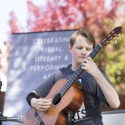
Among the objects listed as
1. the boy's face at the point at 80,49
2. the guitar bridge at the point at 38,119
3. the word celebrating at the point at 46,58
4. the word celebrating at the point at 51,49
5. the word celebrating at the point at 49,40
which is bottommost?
the guitar bridge at the point at 38,119

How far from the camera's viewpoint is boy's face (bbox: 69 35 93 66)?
2357 mm

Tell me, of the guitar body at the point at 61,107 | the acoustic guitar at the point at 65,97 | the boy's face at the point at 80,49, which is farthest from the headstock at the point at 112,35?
the guitar body at the point at 61,107

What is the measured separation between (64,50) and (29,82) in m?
0.60

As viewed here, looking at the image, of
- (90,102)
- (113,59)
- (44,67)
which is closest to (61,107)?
(90,102)

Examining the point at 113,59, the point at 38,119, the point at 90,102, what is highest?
the point at 113,59

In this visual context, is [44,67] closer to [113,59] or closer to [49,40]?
[49,40]

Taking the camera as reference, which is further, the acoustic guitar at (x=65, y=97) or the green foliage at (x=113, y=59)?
the green foliage at (x=113, y=59)

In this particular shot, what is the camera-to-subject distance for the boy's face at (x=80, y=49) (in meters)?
2.36

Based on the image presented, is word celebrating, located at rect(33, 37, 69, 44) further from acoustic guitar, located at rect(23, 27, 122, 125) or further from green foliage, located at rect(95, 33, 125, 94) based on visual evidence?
green foliage, located at rect(95, 33, 125, 94)

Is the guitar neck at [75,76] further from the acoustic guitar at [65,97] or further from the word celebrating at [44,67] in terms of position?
the word celebrating at [44,67]

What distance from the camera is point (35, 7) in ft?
28.9

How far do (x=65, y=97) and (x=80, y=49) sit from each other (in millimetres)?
348

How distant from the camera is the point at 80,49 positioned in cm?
239

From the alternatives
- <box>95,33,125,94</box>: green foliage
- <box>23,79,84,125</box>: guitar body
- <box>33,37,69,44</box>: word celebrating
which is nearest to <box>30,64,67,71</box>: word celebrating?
<box>33,37,69,44</box>: word celebrating
